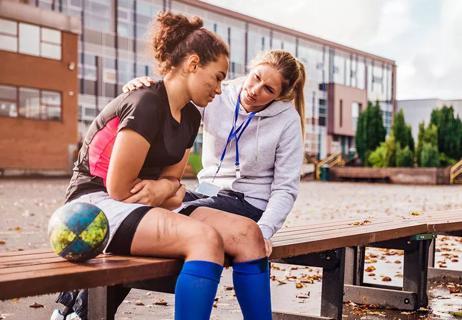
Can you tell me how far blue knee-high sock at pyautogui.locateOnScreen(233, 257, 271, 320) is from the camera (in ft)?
9.77

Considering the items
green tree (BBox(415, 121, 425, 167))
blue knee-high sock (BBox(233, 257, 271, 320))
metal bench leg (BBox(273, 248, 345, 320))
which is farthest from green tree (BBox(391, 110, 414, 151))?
blue knee-high sock (BBox(233, 257, 271, 320))

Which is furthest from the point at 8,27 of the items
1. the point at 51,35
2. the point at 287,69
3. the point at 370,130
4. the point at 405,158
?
the point at 287,69

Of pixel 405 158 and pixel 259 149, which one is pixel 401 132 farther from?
pixel 259 149

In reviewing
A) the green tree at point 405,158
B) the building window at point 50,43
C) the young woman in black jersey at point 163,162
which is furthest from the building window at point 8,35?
the young woman in black jersey at point 163,162

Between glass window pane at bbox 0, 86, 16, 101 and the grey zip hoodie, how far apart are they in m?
32.9

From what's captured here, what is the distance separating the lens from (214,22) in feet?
169

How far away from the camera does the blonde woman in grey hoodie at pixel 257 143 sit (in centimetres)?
390

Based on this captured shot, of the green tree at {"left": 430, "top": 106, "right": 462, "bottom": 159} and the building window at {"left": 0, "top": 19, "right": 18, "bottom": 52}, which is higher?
the building window at {"left": 0, "top": 19, "right": 18, "bottom": 52}

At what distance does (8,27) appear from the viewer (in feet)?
115

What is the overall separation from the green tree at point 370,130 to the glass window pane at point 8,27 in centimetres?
2138

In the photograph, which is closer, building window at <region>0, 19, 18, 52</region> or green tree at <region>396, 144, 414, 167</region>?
building window at <region>0, 19, 18, 52</region>

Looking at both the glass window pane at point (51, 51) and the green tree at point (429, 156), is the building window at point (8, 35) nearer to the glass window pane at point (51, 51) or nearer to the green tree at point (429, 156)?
the glass window pane at point (51, 51)

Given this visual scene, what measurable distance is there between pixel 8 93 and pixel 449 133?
24112 mm

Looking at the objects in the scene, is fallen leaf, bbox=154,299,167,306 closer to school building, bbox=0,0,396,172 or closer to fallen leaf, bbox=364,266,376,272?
fallen leaf, bbox=364,266,376,272
